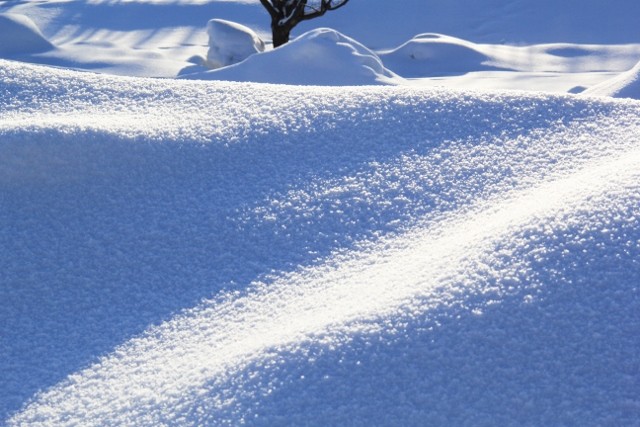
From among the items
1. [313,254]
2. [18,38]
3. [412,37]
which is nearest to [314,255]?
[313,254]

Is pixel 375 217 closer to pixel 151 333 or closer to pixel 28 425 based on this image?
pixel 151 333

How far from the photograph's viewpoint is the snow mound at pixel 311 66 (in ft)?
16.3

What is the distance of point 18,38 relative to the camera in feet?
28.0

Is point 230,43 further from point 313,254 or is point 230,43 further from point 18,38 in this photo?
point 313,254

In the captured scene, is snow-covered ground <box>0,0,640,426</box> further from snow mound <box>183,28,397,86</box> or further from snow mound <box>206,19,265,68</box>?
snow mound <box>206,19,265,68</box>

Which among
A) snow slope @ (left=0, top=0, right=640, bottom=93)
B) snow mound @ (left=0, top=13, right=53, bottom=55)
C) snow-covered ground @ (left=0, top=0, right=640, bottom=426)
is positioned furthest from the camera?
snow mound @ (left=0, top=13, right=53, bottom=55)

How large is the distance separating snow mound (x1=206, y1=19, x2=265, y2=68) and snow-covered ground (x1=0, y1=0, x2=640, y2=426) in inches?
228

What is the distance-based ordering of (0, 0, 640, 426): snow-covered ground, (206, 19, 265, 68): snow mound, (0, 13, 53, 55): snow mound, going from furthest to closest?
1. (0, 13, 53, 55): snow mound
2. (206, 19, 265, 68): snow mound
3. (0, 0, 640, 426): snow-covered ground

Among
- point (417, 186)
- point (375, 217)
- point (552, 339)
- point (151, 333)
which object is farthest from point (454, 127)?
point (151, 333)

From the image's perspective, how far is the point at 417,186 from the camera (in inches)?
62.4

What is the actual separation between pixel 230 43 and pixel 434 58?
2.25 meters

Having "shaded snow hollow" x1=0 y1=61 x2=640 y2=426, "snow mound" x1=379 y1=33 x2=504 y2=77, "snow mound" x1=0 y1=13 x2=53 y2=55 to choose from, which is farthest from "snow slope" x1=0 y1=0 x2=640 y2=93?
"shaded snow hollow" x1=0 y1=61 x2=640 y2=426

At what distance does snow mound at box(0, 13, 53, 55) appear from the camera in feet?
27.7

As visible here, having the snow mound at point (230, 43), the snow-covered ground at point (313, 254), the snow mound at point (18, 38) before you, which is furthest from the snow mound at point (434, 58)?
the snow-covered ground at point (313, 254)
